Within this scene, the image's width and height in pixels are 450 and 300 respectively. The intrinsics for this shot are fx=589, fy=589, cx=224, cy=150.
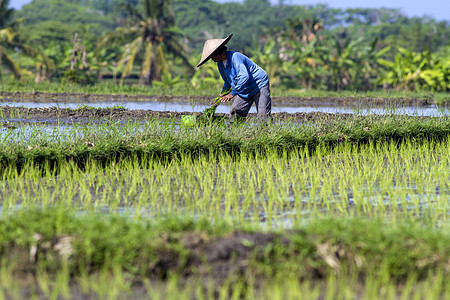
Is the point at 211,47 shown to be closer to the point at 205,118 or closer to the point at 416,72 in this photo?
the point at 205,118

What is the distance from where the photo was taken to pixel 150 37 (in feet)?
76.5

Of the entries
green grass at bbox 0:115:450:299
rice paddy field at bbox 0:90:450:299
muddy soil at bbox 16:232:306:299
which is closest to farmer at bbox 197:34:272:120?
rice paddy field at bbox 0:90:450:299

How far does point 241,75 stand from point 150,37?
58.9 feet

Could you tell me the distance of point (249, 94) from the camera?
647 cm

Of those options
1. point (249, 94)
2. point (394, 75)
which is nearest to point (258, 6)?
point (394, 75)

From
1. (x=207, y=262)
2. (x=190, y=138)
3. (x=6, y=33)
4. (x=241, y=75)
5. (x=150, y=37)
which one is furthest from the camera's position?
(x=150, y=37)

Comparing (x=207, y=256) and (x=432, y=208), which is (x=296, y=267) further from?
(x=432, y=208)

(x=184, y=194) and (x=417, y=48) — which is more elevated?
(x=417, y=48)

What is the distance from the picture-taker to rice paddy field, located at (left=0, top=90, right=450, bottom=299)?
254cm

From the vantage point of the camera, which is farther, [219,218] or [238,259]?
[219,218]

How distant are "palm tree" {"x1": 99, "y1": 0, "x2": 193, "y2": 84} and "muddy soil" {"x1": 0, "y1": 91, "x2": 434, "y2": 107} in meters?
8.22

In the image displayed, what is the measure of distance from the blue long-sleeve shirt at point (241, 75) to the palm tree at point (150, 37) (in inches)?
648

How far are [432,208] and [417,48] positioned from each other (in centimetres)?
3776

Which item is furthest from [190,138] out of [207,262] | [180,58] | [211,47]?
[180,58]
